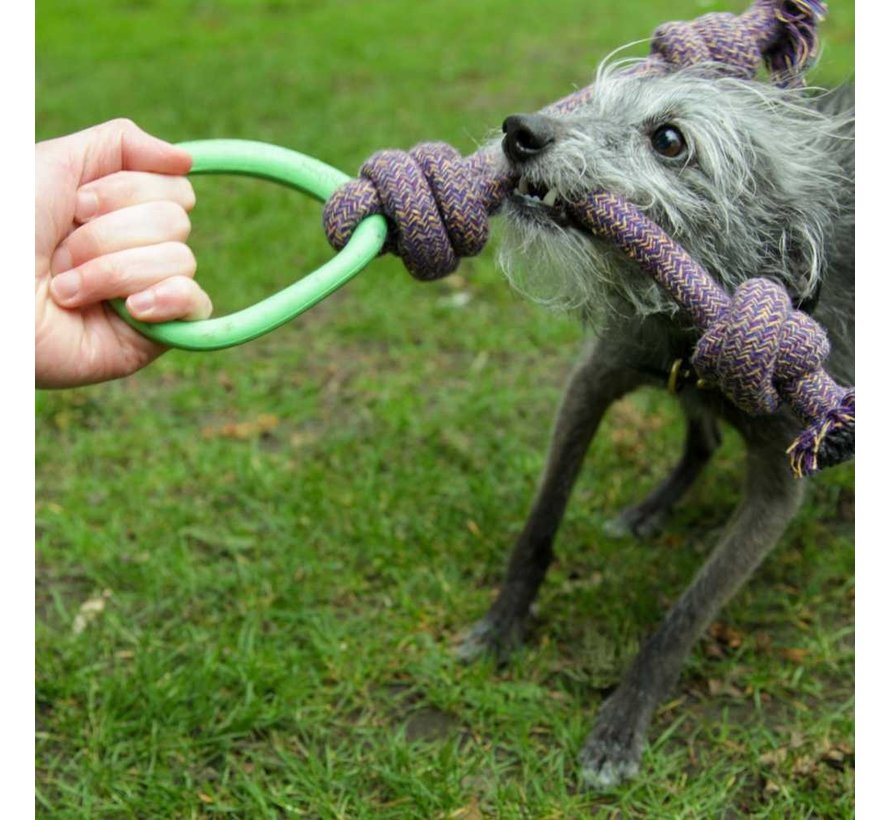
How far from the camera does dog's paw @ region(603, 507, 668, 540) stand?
383cm

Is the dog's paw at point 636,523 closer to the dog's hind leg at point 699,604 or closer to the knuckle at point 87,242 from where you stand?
the dog's hind leg at point 699,604

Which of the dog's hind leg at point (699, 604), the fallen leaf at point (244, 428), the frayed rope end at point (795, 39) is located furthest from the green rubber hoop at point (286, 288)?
the fallen leaf at point (244, 428)

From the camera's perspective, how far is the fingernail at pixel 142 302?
2.21 m

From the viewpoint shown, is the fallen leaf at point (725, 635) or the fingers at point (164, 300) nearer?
the fingers at point (164, 300)

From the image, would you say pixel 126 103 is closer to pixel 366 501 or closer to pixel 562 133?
pixel 366 501

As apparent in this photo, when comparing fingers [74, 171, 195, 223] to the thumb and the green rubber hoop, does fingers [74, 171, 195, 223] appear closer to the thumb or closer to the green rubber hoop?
the thumb

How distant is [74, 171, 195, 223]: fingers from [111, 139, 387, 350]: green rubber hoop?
0.42 ft

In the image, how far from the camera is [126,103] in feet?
27.9

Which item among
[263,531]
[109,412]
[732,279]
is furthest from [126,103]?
[732,279]

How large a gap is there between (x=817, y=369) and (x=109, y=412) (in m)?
3.21

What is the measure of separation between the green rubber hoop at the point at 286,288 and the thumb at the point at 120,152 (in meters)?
0.10

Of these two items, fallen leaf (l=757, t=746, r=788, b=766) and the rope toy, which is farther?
fallen leaf (l=757, t=746, r=788, b=766)

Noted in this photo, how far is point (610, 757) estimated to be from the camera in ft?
9.48

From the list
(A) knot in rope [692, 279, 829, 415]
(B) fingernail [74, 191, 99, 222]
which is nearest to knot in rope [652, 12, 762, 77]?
(A) knot in rope [692, 279, 829, 415]
